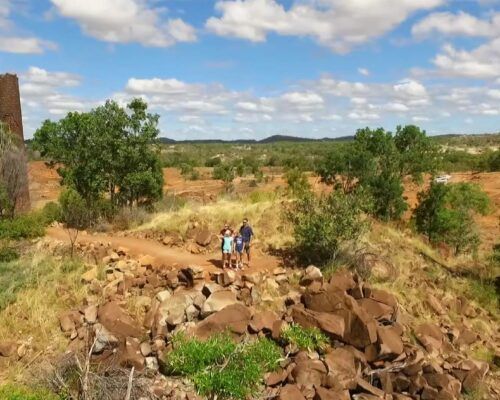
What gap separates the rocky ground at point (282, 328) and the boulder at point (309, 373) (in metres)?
0.02

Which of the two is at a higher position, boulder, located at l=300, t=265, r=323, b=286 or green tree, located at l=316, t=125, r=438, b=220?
green tree, located at l=316, t=125, r=438, b=220

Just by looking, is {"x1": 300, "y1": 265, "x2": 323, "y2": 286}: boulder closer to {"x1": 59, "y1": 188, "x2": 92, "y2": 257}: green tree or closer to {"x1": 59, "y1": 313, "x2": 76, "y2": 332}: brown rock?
{"x1": 59, "y1": 313, "x2": 76, "y2": 332}: brown rock

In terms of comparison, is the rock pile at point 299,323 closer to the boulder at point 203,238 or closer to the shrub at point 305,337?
the shrub at point 305,337

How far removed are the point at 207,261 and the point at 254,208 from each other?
4.34 m

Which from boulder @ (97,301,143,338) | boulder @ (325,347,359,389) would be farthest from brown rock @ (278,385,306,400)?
boulder @ (97,301,143,338)

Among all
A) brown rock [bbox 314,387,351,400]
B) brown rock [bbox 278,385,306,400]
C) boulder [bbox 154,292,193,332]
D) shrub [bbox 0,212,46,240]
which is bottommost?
brown rock [bbox 314,387,351,400]

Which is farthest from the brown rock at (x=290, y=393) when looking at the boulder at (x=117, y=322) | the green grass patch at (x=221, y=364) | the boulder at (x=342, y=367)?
the boulder at (x=117, y=322)

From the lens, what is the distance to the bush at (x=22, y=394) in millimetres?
8625

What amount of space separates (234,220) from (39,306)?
26.2ft

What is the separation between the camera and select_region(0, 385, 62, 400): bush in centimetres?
862

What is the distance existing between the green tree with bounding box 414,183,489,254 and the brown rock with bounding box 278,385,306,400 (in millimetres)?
15762

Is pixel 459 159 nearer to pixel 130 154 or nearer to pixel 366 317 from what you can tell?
pixel 130 154

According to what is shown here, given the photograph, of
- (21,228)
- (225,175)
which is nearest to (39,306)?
(21,228)

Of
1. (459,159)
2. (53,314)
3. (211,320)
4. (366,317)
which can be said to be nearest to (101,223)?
(53,314)
